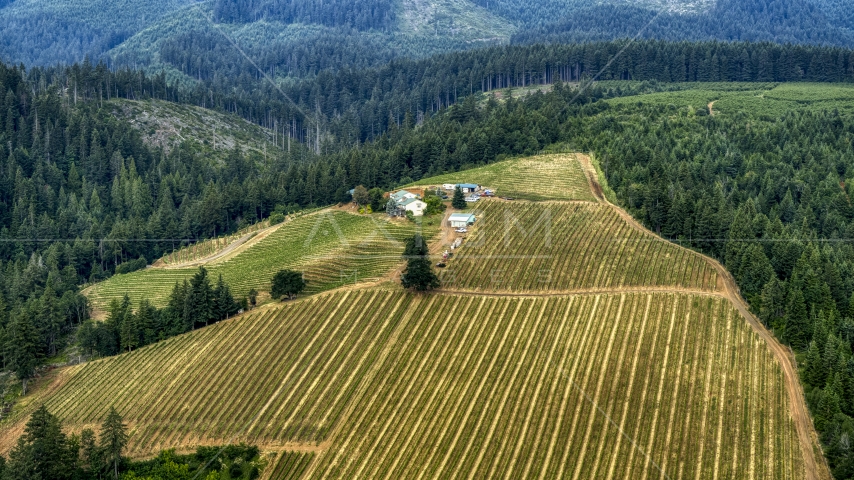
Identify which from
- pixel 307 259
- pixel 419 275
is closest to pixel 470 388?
pixel 419 275

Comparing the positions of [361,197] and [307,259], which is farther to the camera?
[361,197]

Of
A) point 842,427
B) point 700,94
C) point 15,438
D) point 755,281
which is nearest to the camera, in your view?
point 842,427

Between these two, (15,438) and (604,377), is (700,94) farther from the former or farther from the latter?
(15,438)

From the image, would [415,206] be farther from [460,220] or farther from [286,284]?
[286,284]

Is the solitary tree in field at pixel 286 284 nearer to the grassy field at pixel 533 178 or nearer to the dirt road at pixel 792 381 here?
the grassy field at pixel 533 178

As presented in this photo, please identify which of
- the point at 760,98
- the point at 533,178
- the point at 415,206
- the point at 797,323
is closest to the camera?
the point at 797,323

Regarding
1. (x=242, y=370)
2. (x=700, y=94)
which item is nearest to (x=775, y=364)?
(x=242, y=370)
